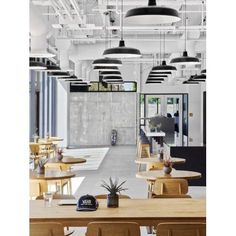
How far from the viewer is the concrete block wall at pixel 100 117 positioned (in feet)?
76.2

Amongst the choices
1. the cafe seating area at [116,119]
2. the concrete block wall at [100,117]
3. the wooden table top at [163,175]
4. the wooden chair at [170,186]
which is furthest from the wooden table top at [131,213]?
the concrete block wall at [100,117]

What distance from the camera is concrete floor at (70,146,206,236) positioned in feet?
31.6

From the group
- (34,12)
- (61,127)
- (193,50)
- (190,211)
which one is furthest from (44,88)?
(190,211)

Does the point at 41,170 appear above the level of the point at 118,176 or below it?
above

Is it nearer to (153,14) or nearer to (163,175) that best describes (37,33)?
(163,175)

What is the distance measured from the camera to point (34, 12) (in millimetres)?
8055

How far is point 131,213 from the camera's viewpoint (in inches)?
161

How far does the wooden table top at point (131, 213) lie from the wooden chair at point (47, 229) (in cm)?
36

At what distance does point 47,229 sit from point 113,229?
1.54 feet

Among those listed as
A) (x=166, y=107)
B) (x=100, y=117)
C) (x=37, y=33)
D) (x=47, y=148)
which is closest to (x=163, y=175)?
(x=37, y=33)

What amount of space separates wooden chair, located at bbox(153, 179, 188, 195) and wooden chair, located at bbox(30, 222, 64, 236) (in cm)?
263
